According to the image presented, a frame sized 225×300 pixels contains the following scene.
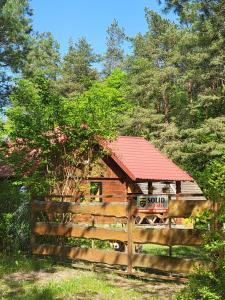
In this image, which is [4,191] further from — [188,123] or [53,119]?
[188,123]

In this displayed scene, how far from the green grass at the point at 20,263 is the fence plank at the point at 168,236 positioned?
246 cm

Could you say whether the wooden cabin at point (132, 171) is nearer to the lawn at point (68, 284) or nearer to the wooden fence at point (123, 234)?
the wooden fence at point (123, 234)

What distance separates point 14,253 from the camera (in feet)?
39.9

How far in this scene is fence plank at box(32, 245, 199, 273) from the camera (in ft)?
28.3

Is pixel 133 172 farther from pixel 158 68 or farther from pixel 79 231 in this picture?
pixel 158 68

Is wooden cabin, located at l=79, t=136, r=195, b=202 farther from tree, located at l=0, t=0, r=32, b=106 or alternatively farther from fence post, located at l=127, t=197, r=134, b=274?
fence post, located at l=127, t=197, r=134, b=274

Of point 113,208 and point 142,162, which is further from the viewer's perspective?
point 142,162

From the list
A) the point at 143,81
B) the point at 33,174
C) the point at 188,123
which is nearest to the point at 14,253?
the point at 33,174

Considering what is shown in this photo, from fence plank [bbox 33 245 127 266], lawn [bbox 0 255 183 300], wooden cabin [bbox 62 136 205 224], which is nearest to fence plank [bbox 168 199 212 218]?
lawn [bbox 0 255 183 300]

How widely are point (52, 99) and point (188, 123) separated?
26058mm

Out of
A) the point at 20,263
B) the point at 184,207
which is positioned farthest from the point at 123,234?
the point at 20,263

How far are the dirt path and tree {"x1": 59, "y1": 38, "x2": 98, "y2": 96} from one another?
4320cm

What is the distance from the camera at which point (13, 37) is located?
82.4ft

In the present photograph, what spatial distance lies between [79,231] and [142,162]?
13815mm
